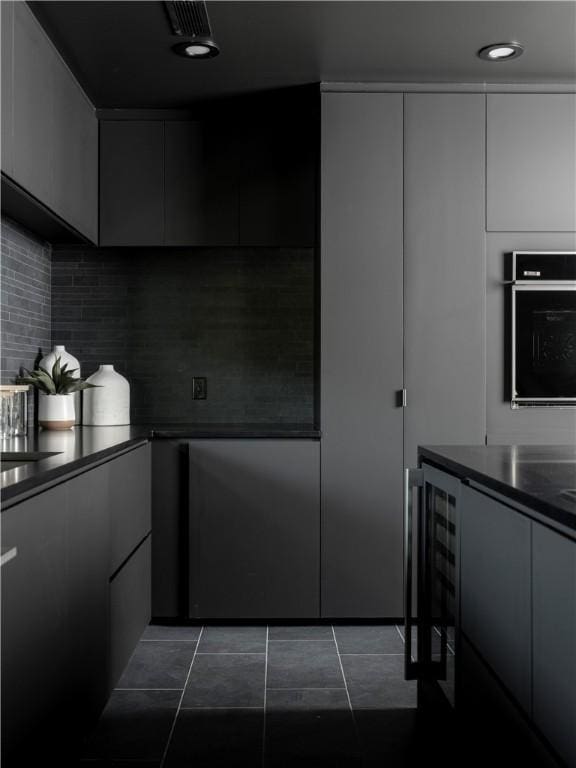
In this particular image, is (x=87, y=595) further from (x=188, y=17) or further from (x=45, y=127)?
(x=188, y=17)

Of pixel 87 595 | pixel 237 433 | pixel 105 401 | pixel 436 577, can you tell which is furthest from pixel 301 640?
pixel 105 401

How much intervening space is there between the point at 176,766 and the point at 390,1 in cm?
259

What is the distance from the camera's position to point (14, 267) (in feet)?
11.0

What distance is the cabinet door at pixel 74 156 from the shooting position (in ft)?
10.0

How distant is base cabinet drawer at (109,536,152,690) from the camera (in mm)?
2551

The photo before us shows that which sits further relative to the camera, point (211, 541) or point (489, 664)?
point (211, 541)

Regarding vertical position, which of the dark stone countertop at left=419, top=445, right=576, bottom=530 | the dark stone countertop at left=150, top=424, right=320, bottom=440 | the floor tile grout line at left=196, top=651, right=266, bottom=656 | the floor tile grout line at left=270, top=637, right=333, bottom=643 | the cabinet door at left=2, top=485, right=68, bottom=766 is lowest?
the floor tile grout line at left=270, top=637, right=333, bottom=643

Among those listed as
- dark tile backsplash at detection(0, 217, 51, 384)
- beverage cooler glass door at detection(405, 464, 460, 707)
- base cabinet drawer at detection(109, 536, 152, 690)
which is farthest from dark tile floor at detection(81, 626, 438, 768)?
dark tile backsplash at detection(0, 217, 51, 384)

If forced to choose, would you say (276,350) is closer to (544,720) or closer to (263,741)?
(263,741)

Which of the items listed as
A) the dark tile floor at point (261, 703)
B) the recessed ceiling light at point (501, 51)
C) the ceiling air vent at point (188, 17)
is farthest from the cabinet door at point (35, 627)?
the recessed ceiling light at point (501, 51)

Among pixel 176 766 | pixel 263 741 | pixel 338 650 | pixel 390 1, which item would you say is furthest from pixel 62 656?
pixel 390 1

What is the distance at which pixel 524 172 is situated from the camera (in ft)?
11.4

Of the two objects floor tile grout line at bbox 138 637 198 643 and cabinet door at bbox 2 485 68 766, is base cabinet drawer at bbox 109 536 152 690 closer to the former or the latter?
floor tile grout line at bbox 138 637 198 643

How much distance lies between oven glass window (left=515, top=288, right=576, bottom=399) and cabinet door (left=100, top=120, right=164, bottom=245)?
1795 millimetres
